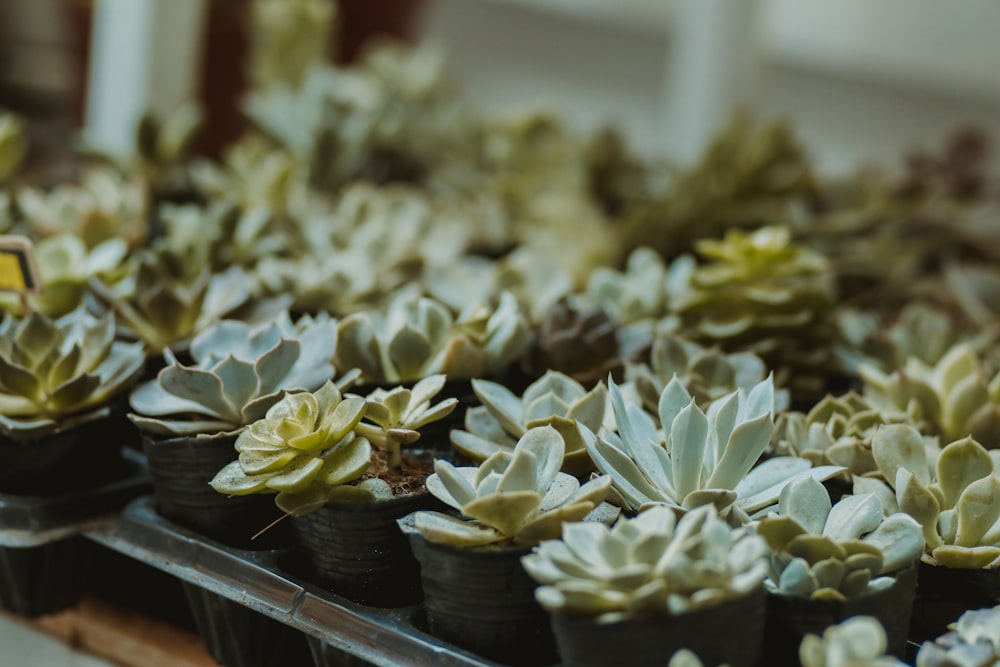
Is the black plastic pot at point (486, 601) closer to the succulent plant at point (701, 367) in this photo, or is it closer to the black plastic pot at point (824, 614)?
the black plastic pot at point (824, 614)

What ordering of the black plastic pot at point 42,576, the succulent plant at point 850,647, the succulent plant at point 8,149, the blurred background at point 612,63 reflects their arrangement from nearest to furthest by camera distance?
the succulent plant at point 850,647
the black plastic pot at point 42,576
the succulent plant at point 8,149
the blurred background at point 612,63

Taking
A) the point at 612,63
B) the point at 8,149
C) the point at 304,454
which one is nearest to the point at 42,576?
the point at 304,454

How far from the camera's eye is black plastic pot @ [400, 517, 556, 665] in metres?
0.59

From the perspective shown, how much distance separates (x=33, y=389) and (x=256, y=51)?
102 centimetres

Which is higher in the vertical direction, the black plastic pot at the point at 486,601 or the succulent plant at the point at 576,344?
the succulent plant at the point at 576,344

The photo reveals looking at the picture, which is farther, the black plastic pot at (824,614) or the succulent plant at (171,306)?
the succulent plant at (171,306)

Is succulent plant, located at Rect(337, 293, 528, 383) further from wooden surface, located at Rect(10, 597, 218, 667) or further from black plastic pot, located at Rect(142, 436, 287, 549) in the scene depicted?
wooden surface, located at Rect(10, 597, 218, 667)

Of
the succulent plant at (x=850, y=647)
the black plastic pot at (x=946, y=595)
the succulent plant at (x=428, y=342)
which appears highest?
the succulent plant at (x=850, y=647)

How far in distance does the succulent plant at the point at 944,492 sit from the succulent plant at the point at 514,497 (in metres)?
0.19

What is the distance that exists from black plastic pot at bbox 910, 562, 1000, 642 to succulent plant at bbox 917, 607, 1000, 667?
5cm

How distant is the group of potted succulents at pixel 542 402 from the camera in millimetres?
558

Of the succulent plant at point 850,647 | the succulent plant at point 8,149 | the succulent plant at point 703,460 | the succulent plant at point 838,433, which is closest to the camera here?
the succulent plant at point 850,647

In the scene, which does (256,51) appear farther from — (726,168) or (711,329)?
(711,329)

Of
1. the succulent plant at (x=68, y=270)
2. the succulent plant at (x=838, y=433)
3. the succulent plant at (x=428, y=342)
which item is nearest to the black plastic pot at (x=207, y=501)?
the succulent plant at (x=428, y=342)
